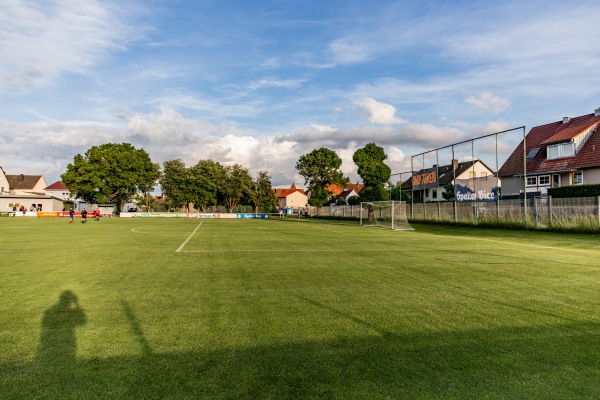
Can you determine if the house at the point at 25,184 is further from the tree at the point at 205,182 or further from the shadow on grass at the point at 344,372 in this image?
the shadow on grass at the point at 344,372

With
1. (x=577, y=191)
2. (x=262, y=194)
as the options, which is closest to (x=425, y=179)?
(x=577, y=191)

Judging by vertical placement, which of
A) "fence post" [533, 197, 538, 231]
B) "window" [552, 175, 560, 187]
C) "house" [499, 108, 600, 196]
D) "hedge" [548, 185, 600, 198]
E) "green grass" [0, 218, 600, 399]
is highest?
"house" [499, 108, 600, 196]

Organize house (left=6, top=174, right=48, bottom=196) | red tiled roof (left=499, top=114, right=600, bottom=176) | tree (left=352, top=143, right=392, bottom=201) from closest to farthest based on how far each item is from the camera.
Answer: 1. red tiled roof (left=499, top=114, right=600, bottom=176)
2. tree (left=352, top=143, right=392, bottom=201)
3. house (left=6, top=174, right=48, bottom=196)

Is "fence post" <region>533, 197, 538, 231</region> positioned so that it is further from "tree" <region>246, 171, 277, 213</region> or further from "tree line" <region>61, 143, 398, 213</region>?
"tree" <region>246, 171, 277, 213</region>

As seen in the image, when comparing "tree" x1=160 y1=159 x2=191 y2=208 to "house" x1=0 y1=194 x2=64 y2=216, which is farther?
"tree" x1=160 y1=159 x2=191 y2=208

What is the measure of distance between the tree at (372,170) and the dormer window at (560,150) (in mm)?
20850

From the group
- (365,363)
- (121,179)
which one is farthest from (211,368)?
(121,179)

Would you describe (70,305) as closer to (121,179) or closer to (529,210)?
(529,210)

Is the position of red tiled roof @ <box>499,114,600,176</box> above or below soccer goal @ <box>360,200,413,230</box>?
above

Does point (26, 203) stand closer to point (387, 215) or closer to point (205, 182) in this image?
point (205, 182)

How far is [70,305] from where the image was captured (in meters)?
5.68

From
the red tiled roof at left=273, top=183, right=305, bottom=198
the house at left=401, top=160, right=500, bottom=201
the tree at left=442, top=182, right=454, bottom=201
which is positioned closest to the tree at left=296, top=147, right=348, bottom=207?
the house at left=401, top=160, right=500, bottom=201

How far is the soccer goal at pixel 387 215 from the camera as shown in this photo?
3157 cm

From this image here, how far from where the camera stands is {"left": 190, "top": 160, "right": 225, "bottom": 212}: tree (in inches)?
3034
